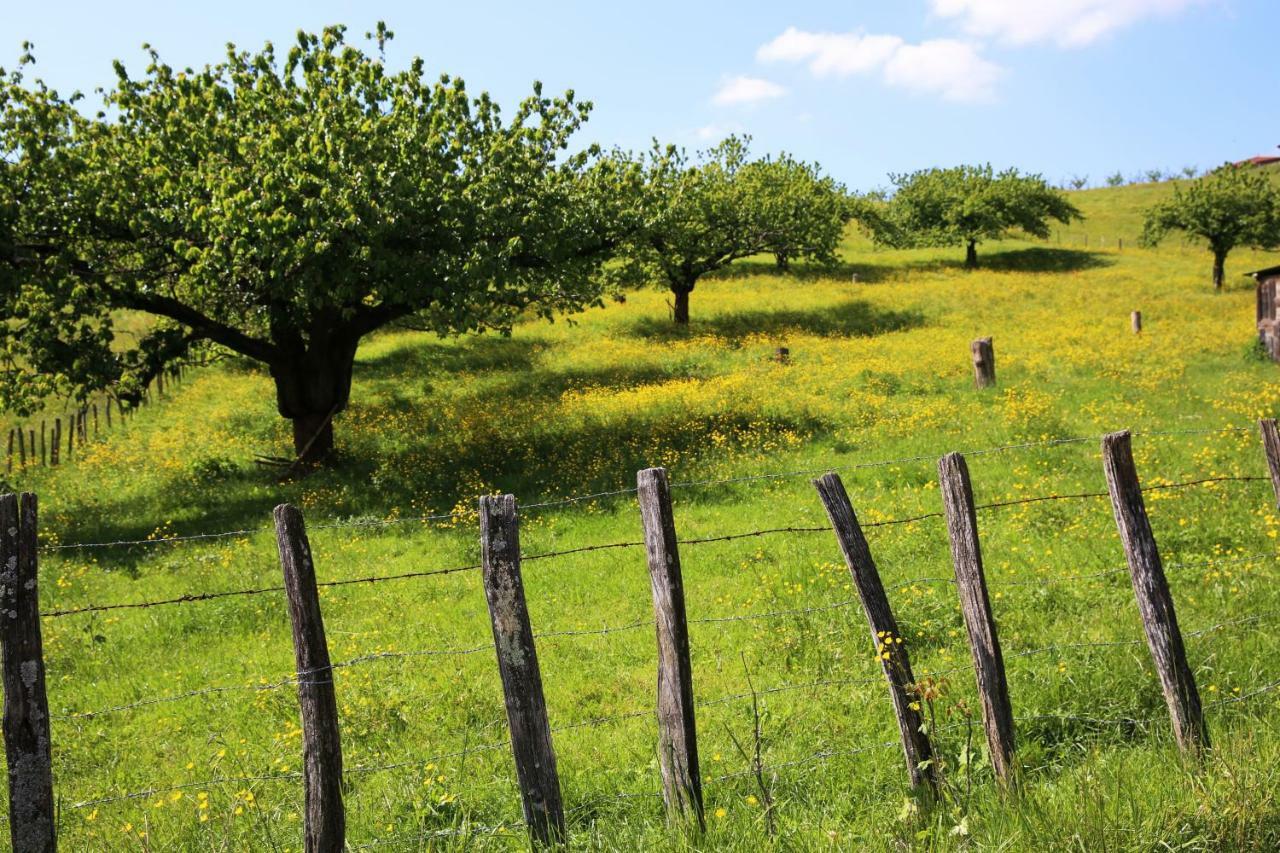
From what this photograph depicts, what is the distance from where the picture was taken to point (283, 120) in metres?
18.6

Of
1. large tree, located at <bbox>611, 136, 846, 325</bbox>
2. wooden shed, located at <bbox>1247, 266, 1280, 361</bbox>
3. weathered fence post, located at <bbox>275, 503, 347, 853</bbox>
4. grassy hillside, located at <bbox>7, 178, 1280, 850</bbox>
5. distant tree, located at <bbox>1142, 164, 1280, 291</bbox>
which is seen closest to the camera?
weathered fence post, located at <bbox>275, 503, 347, 853</bbox>

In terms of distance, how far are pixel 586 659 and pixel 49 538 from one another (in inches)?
489

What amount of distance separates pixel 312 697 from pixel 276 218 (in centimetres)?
1371

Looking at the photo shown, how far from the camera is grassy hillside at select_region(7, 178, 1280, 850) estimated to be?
551 centimetres

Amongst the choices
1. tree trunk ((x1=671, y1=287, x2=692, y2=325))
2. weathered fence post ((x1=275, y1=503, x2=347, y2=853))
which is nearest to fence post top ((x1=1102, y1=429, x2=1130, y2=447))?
weathered fence post ((x1=275, y1=503, x2=347, y2=853))

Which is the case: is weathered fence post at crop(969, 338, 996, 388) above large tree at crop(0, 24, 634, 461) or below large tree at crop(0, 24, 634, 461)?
below

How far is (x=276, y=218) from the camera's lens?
16.4 m

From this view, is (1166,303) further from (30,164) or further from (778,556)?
(30,164)

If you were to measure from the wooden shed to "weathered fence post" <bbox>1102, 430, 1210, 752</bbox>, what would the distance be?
28090 mm

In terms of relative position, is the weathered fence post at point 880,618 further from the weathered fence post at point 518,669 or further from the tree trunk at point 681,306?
the tree trunk at point 681,306

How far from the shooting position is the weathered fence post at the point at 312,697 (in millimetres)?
4777

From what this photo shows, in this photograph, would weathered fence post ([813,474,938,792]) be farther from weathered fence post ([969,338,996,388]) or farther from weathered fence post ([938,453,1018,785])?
weathered fence post ([969,338,996,388])

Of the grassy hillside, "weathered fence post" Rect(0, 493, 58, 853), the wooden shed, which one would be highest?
the wooden shed

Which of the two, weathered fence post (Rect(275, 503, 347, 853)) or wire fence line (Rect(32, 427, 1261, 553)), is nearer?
weathered fence post (Rect(275, 503, 347, 853))
